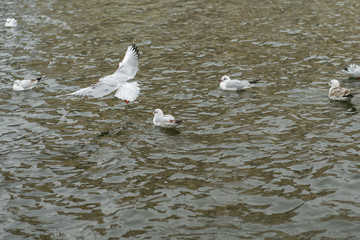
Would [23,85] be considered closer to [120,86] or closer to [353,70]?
[120,86]

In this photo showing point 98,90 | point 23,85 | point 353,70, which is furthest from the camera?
point 23,85

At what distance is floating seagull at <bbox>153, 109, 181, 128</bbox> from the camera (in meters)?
13.7

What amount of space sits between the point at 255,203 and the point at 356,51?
508 inches

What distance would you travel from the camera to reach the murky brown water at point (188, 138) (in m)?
9.58

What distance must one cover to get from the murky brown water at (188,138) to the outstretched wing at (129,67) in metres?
1.40

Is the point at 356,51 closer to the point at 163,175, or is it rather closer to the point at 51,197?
the point at 163,175

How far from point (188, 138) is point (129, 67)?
3448mm

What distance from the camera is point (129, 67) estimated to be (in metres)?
15.1

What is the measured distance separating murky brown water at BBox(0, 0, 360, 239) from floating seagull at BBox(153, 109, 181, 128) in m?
0.25

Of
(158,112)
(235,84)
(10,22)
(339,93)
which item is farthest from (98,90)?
(10,22)

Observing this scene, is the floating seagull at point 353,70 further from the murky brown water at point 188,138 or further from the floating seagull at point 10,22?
the floating seagull at point 10,22

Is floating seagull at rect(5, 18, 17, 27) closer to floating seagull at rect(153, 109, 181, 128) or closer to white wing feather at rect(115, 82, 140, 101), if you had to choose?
white wing feather at rect(115, 82, 140, 101)

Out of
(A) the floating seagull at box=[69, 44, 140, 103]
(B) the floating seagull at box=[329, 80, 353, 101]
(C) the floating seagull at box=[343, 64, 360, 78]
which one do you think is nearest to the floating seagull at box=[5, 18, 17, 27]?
(A) the floating seagull at box=[69, 44, 140, 103]

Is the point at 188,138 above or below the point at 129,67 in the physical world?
below
